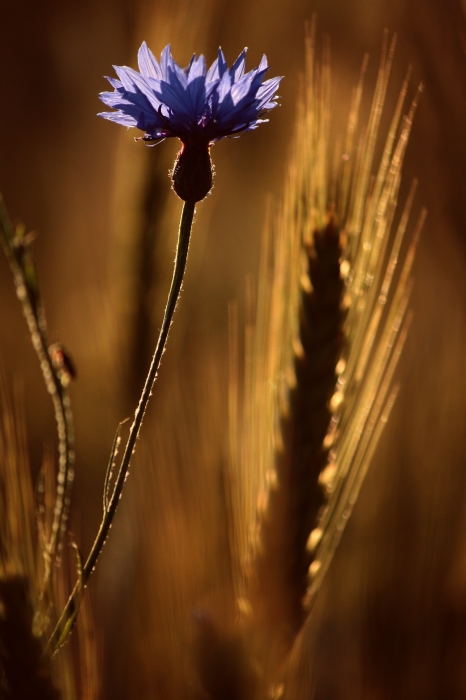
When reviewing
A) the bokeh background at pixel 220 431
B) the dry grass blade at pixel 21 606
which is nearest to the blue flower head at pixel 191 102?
the dry grass blade at pixel 21 606

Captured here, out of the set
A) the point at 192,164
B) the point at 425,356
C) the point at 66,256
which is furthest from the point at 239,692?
the point at 66,256

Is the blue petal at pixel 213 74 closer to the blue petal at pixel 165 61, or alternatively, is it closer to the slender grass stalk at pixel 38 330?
the blue petal at pixel 165 61

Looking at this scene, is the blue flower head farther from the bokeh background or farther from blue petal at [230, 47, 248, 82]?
the bokeh background

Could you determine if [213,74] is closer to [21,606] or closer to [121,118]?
[121,118]

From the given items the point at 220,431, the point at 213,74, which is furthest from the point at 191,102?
the point at 220,431

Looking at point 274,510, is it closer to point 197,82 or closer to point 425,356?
point 197,82

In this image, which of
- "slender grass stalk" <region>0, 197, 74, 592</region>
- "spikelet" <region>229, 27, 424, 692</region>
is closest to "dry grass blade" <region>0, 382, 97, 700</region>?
"slender grass stalk" <region>0, 197, 74, 592</region>
